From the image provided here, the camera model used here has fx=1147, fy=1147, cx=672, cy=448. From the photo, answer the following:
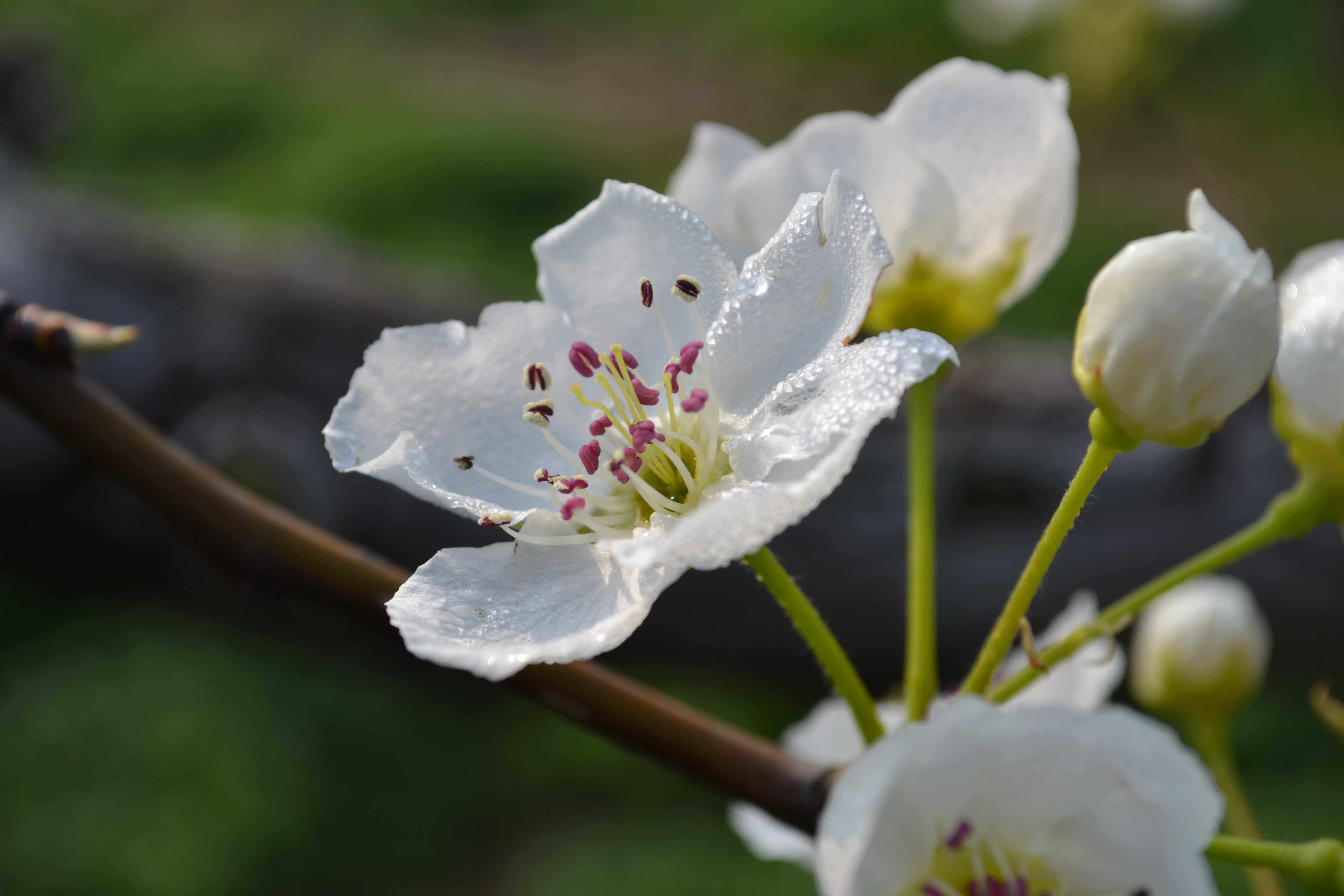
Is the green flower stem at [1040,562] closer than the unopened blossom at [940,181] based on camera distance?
Yes

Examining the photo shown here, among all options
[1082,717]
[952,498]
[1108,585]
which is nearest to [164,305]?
[952,498]

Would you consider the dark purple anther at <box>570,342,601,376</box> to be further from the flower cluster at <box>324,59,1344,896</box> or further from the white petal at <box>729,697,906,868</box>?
the white petal at <box>729,697,906,868</box>

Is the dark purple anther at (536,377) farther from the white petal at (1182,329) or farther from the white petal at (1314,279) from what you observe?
the white petal at (1314,279)

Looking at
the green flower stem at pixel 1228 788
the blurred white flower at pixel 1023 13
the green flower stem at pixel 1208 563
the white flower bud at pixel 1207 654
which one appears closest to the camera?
the green flower stem at pixel 1208 563

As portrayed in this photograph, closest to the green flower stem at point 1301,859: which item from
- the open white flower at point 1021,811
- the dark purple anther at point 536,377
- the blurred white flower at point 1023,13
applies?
the open white flower at point 1021,811

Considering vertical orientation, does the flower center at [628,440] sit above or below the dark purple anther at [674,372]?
below

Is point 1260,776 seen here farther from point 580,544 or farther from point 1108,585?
→ point 580,544

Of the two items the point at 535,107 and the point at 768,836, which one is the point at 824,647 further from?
the point at 535,107

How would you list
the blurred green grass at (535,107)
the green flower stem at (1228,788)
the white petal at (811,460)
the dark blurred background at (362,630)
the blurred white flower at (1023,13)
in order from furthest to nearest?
the blurred green grass at (535,107)
the blurred white flower at (1023,13)
the dark blurred background at (362,630)
the green flower stem at (1228,788)
the white petal at (811,460)
